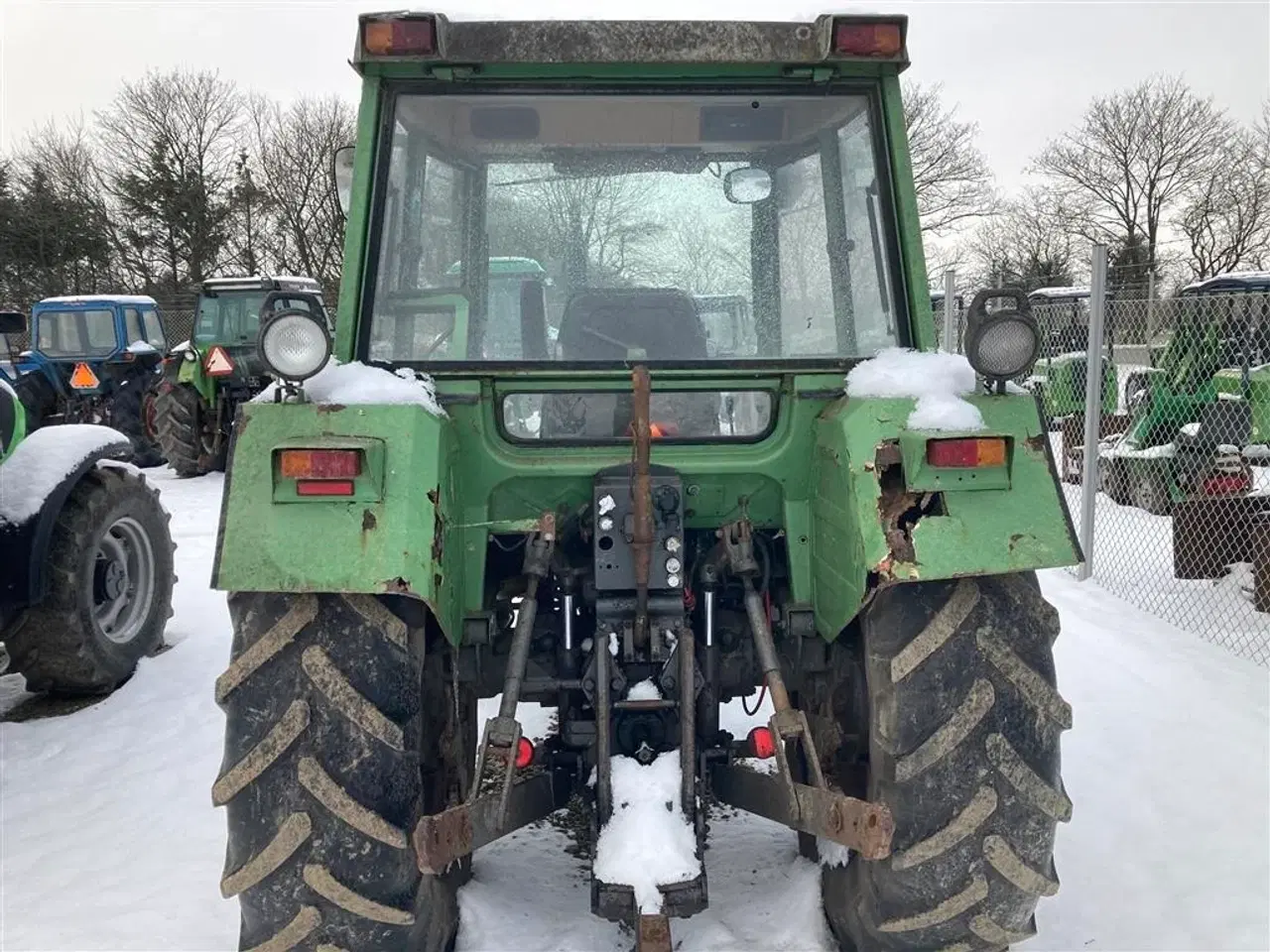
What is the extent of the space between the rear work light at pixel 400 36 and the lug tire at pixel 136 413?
13.3 metres

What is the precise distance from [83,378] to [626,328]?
43.8 feet

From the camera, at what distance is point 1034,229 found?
3516 centimetres

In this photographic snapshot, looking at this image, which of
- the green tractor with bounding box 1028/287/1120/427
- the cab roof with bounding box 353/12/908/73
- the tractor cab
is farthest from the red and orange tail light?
the tractor cab

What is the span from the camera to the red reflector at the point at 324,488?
2.50 m

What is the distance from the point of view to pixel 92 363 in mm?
14969

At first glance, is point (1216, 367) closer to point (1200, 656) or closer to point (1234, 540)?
point (1234, 540)

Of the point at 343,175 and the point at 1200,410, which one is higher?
the point at 343,175

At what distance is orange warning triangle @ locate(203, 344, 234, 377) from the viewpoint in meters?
13.6

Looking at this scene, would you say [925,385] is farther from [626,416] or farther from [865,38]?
[865,38]

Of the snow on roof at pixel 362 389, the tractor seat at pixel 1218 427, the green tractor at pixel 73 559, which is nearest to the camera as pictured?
the snow on roof at pixel 362 389

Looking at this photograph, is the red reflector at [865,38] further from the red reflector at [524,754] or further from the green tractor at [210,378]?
the green tractor at [210,378]

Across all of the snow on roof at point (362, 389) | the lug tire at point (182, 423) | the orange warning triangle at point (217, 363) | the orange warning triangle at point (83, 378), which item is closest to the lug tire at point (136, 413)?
the orange warning triangle at point (83, 378)

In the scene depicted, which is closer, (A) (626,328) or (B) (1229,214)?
(A) (626,328)

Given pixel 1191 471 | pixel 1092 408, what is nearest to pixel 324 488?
pixel 1092 408
